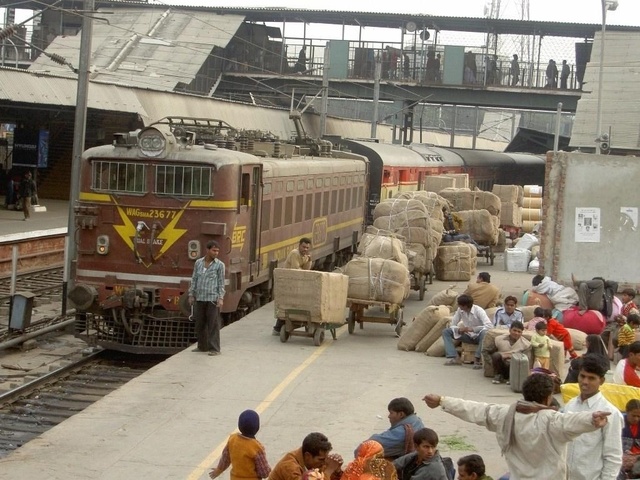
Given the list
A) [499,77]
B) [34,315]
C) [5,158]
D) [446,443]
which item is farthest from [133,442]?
[499,77]

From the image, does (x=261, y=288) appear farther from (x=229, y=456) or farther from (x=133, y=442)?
(x=229, y=456)

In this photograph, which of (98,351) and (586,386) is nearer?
(586,386)

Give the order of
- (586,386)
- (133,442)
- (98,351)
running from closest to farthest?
(586,386) < (133,442) < (98,351)

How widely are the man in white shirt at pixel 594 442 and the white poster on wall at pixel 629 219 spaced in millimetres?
10819

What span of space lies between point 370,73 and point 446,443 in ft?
141

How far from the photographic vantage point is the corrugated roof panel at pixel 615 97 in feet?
129

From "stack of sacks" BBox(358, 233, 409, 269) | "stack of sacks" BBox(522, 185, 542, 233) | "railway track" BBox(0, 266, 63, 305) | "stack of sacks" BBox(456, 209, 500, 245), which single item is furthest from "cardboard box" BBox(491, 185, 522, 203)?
"stack of sacks" BBox(358, 233, 409, 269)

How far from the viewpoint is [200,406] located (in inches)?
480

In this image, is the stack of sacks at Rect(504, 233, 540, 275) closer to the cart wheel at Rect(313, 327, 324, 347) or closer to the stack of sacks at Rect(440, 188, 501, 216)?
the stack of sacks at Rect(440, 188, 501, 216)

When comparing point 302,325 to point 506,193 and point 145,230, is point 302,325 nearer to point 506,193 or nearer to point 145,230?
point 145,230

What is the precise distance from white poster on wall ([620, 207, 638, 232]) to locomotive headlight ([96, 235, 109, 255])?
316 inches

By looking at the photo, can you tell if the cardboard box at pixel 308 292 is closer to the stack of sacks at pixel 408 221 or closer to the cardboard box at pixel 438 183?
the stack of sacks at pixel 408 221

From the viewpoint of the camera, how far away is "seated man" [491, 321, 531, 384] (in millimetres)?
13492

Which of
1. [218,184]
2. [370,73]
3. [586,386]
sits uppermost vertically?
[370,73]
